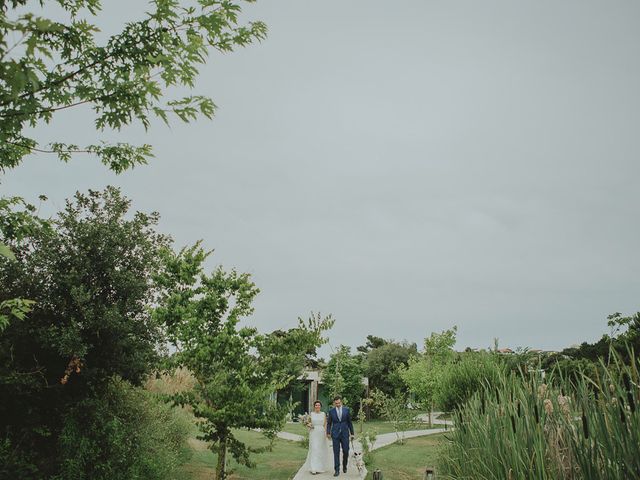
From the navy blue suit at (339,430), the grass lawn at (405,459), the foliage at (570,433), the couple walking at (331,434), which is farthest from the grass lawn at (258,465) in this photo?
the foliage at (570,433)

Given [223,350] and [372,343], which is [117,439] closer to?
[223,350]

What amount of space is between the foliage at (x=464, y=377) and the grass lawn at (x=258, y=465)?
18.5 ft

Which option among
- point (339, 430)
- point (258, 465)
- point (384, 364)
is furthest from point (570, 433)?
point (384, 364)

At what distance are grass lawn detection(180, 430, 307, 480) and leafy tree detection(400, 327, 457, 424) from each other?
34.7 feet

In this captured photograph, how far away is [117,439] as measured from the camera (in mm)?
9773

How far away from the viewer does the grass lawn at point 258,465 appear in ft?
39.1

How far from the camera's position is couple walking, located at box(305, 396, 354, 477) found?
457 inches

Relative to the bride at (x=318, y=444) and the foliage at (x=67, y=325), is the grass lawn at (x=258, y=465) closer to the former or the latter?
the bride at (x=318, y=444)

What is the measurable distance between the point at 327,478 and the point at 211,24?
35.4ft

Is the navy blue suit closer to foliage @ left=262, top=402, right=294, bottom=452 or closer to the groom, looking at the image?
the groom

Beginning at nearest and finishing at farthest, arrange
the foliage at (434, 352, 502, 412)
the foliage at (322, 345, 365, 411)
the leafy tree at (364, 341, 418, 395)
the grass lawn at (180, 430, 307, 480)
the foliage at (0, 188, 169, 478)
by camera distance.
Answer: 1. the foliage at (0, 188, 169, 478)
2. the grass lawn at (180, 430, 307, 480)
3. the foliage at (434, 352, 502, 412)
4. the foliage at (322, 345, 365, 411)
5. the leafy tree at (364, 341, 418, 395)

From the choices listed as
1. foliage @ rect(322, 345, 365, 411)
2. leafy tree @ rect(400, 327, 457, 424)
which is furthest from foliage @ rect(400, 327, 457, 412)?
foliage @ rect(322, 345, 365, 411)

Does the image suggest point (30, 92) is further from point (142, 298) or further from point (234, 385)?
point (142, 298)

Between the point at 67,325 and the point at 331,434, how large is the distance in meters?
7.11
